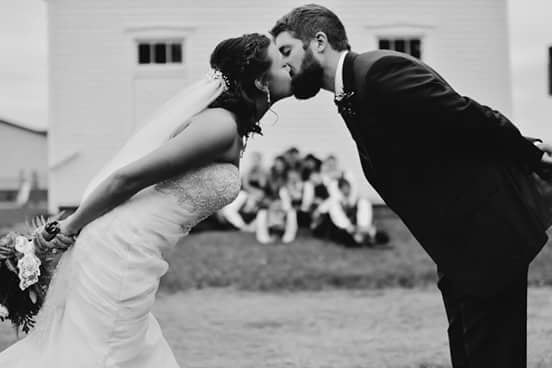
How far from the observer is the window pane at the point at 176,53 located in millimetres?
16375

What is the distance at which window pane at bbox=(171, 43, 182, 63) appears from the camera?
16.4m

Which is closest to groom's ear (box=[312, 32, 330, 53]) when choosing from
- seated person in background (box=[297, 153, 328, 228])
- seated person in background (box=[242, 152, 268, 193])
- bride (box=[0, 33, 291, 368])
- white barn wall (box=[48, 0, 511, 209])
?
bride (box=[0, 33, 291, 368])

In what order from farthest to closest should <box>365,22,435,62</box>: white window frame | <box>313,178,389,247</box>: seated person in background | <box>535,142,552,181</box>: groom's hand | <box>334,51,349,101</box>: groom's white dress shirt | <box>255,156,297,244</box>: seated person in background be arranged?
1. <box>365,22,435,62</box>: white window frame
2. <box>255,156,297,244</box>: seated person in background
3. <box>313,178,389,247</box>: seated person in background
4. <box>334,51,349,101</box>: groom's white dress shirt
5. <box>535,142,552,181</box>: groom's hand

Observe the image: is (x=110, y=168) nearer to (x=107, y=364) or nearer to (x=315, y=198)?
(x=107, y=364)

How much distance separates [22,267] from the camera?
3762 mm

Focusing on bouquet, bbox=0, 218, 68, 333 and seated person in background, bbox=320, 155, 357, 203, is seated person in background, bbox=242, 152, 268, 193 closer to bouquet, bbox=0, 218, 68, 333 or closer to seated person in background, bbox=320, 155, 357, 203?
seated person in background, bbox=320, 155, 357, 203

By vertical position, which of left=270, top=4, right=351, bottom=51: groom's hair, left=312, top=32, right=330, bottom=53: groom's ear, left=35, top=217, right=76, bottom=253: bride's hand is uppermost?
left=270, top=4, right=351, bottom=51: groom's hair

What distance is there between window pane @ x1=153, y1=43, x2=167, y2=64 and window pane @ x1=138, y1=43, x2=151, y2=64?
4.8 inches

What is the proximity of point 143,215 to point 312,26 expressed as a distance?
1.19m

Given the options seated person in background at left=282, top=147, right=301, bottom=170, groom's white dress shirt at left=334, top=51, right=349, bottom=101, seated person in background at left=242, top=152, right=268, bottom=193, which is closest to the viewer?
groom's white dress shirt at left=334, top=51, right=349, bottom=101

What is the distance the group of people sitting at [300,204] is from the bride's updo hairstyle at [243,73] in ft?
29.8

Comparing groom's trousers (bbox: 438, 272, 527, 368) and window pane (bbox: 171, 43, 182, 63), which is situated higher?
window pane (bbox: 171, 43, 182, 63)

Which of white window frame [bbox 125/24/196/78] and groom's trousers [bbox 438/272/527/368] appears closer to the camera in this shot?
groom's trousers [bbox 438/272/527/368]

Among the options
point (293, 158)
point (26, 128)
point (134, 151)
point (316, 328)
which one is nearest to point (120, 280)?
point (134, 151)
